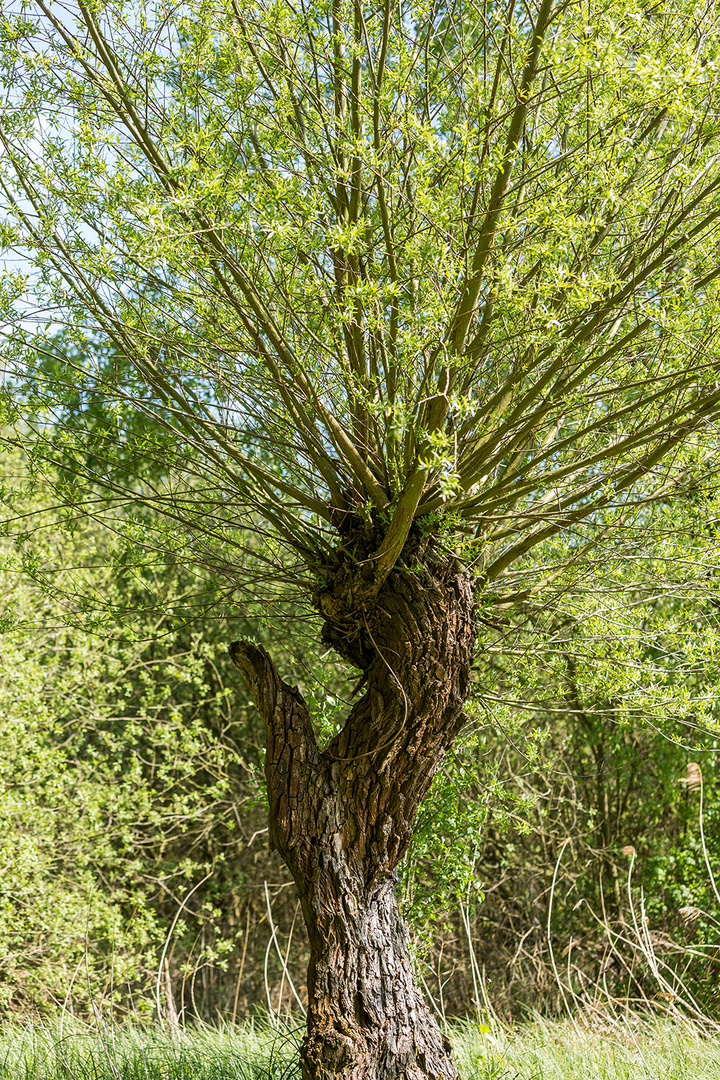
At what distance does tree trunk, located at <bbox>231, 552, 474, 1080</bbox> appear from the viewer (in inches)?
107

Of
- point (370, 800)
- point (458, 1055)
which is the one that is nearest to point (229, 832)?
point (458, 1055)

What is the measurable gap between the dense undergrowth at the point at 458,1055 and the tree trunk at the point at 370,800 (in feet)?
2.04

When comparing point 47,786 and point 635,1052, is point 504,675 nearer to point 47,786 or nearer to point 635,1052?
point 635,1052

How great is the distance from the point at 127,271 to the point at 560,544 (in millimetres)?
2281

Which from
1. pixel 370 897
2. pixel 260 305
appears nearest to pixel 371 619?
pixel 370 897

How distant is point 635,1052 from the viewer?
375cm

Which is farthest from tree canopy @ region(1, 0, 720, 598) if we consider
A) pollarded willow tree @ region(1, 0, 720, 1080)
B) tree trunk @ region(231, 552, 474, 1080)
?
tree trunk @ region(231, 552, 474, 1080)

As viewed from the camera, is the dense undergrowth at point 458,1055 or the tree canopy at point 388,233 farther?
the dense undergrowth at point 458,1055

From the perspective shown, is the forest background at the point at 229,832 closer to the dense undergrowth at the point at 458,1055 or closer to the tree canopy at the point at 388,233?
the dense undergrowth at the point at 458,1055

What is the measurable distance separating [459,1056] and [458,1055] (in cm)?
2

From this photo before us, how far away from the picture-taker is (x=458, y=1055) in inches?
150

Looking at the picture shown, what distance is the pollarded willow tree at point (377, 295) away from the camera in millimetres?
2408

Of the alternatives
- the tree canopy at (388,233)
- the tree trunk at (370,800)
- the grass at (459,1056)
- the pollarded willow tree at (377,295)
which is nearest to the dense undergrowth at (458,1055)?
the grass at (459,1056)

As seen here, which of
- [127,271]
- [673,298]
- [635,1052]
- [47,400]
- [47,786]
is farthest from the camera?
[47,786]
